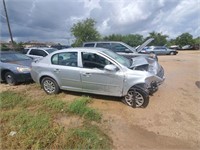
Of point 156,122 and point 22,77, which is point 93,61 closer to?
point 156,122

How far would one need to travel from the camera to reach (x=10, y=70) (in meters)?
7.40

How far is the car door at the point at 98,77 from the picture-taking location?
478 centimetres

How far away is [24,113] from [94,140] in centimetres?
211

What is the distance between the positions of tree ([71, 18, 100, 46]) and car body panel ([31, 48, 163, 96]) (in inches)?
1219

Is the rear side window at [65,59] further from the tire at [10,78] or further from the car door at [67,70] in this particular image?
the tire at [10,78]

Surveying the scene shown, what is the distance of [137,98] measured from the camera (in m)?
4.70

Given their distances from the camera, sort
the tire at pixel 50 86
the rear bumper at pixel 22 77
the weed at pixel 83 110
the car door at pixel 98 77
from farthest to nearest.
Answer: the rear bumper at pixel 22 77, the tire at pixel 50 86, the car door at pixel 98 77, the weed at pixel 83 110

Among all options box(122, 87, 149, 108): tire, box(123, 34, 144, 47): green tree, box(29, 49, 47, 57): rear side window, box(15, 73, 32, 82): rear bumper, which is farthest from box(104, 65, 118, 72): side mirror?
box(123, 34, 144, 47): green tree

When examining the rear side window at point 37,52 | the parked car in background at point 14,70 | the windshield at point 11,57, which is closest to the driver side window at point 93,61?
the parked car in background at point 14,70

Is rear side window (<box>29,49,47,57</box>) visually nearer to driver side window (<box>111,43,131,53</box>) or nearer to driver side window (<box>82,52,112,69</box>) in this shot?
driver side window (<box>111,43,131,53</box>)

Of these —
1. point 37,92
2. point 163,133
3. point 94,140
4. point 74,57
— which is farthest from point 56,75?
point 163,133

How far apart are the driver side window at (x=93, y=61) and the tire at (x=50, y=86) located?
50.2 inches

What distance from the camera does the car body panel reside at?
4676 mm

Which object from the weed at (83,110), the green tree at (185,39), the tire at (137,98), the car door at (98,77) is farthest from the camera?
the green tree at (185,39)
